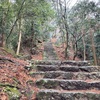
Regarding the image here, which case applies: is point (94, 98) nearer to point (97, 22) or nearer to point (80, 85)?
point (80, 85)

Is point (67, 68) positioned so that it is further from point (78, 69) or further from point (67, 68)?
point (78, 69)

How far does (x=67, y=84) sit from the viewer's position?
5.30 m

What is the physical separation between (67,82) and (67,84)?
0.22 feet

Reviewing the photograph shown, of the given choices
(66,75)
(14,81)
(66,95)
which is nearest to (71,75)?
(66,75)

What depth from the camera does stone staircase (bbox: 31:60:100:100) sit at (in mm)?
4672

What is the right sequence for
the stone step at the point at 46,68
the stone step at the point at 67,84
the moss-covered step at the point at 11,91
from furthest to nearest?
the stone step at the point at 46,68, the stone step at the point at 67,84, the moss-covered step at the point at 11,91

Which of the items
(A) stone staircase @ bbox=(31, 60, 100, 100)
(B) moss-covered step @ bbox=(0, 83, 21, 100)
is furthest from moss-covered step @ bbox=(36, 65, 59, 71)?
(B) moss-covered step @ bbox=(0, 83, 21, 100)

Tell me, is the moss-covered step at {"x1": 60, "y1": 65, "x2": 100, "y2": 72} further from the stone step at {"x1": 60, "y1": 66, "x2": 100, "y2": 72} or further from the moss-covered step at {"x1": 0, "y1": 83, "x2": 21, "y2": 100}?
the moss-covered step at {"x1": 0, "y1": 83, "x2": 21, "y2": 100}

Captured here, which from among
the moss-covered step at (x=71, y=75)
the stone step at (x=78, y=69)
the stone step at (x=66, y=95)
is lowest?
the stone step at (x=66, y=95)

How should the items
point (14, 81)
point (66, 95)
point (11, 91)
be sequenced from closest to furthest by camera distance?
point (11, 91), point (66, 95), point (14, 81)

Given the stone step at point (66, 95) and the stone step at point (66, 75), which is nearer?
the stone step at point (66, 95)

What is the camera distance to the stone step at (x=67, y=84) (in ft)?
17.3

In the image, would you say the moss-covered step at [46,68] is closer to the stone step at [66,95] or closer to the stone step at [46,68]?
the stone step at [46,68]

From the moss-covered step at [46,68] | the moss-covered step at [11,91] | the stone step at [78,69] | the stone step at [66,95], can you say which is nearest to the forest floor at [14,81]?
the moss-covered step at [11,91]
